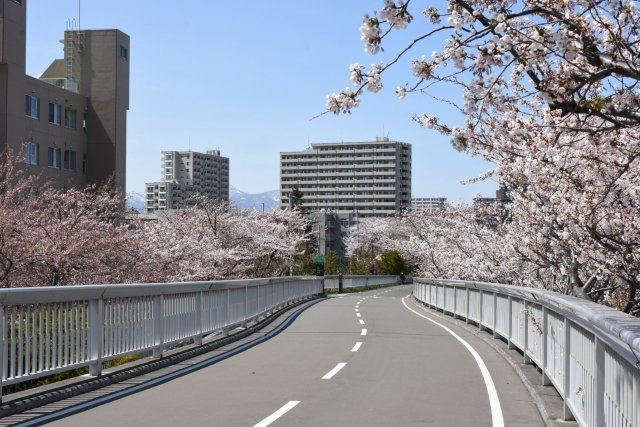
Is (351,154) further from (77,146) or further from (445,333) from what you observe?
(445,333)

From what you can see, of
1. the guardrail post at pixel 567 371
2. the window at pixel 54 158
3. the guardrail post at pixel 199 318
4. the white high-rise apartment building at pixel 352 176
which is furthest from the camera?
the white high-rise apartment building at pixel 352 176

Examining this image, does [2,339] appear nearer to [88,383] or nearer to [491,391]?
[88,383]

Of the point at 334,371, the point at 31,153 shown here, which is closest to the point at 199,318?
the point at 334,371

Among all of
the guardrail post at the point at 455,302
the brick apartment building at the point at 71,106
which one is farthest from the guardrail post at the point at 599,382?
the brick apartment building at the point at 71,106

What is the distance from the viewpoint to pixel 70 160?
51.1 m

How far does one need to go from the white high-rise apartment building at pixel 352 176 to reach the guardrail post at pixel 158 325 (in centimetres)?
16190

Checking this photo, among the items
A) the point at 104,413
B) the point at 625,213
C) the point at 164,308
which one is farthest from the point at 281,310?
the point at 104,413

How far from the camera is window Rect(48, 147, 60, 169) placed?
48.1 metres

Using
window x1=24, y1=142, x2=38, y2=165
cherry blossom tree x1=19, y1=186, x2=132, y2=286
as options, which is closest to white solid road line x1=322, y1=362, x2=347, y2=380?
cherry blossom tree x1=19, y1=186, x2=132, y2=286

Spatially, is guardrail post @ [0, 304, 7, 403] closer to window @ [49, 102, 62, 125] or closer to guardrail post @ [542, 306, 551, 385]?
guardrail post @ [542, 306, 551, 385]

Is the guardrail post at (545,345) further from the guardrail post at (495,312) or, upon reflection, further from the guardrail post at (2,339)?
the guardrail post at (495,312)

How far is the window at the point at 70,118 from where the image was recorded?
5061cm

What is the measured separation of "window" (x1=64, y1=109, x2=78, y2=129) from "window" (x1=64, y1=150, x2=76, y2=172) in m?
1.77

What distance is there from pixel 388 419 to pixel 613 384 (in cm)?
363
